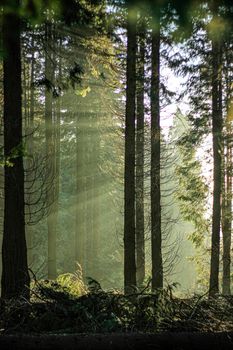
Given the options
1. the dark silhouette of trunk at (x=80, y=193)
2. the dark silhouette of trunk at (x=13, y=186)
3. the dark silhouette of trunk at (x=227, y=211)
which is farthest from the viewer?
the dark silhouette of trunk at (x=80, y=193)

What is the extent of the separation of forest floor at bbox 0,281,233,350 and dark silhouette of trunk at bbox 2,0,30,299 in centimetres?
134

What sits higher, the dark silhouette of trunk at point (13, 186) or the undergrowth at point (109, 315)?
the dark silhouette of trunk at point (13, 186)

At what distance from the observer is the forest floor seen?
4902mm

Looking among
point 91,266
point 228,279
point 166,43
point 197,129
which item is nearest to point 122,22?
point 166,43

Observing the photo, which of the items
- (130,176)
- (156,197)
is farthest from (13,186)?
(156,197)

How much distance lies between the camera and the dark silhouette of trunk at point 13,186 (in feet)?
25.4

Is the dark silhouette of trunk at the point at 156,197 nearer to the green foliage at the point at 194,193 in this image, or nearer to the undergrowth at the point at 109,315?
the green foliage at the point at 194,193

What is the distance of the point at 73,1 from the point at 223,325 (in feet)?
21.2

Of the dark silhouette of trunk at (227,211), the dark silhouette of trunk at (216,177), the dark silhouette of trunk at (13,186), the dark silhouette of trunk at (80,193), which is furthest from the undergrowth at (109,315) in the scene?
the dark silhouette of trunk at (80,193)

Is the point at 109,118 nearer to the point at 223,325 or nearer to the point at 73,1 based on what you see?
the point at 73,1

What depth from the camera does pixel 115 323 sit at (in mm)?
5527

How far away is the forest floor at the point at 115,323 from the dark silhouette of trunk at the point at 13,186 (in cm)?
134

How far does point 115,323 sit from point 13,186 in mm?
3517

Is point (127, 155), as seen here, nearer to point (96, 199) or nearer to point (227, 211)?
point (227, 211)
